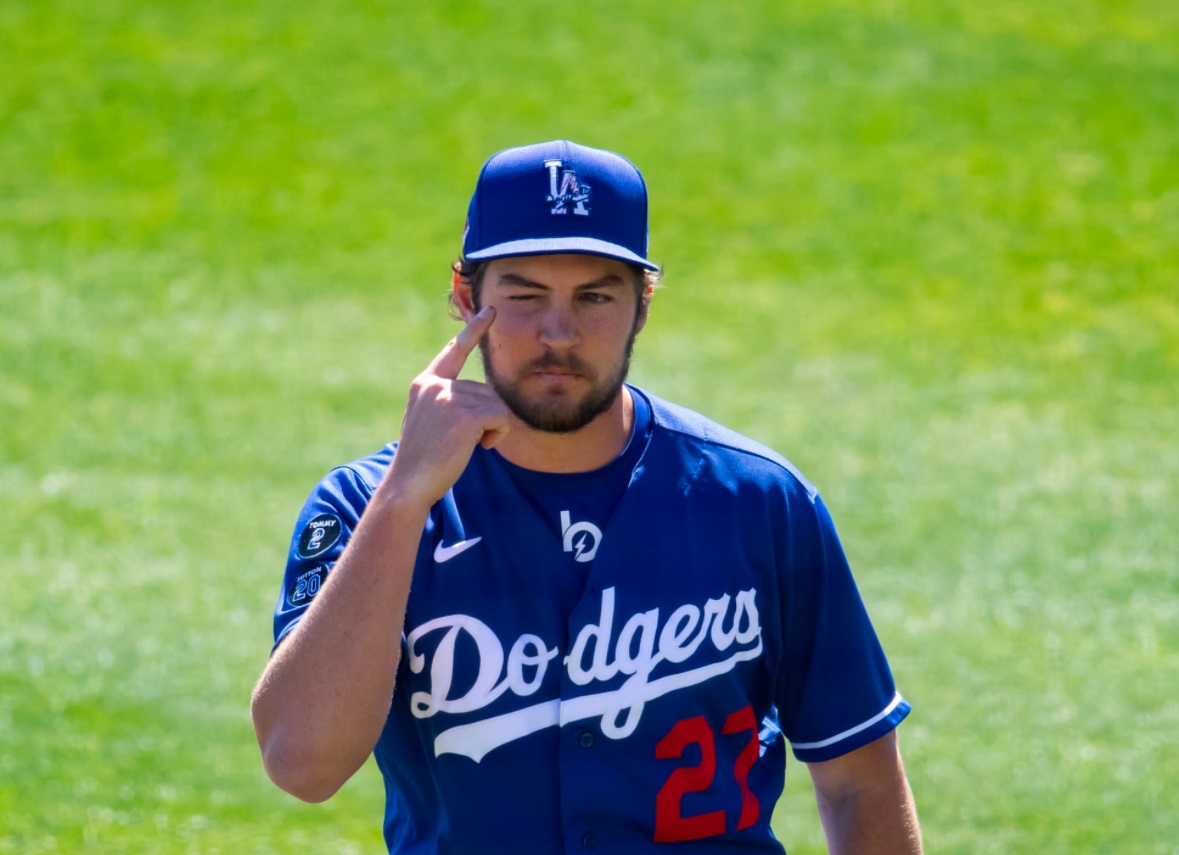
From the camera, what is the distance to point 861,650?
9.21 ft

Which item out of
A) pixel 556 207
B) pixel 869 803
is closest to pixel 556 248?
pixel 556 207

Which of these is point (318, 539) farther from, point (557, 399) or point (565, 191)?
point (565, 191)

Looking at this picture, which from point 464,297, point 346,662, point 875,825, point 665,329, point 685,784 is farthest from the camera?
point 665,329

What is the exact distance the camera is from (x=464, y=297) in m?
2.85

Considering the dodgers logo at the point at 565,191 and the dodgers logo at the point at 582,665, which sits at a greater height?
the dodgers logo at the point at 565,191

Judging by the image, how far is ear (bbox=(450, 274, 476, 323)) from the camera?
2.83 m

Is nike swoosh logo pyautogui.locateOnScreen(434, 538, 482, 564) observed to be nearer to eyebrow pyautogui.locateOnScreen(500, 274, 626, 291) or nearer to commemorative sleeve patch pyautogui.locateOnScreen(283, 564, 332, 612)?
commemorative sleeve patch pyautogui.locateOnScreen(283, 564, 332, 612)

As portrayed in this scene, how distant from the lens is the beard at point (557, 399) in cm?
267

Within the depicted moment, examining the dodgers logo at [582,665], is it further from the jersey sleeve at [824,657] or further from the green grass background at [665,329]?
the green grass background at [665,329]

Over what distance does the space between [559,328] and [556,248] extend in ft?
0.43

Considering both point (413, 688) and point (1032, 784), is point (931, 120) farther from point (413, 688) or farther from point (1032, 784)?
point (413, 688)

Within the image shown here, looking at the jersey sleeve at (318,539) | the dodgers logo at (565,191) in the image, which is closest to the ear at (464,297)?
the dodgers logo at (565,191)

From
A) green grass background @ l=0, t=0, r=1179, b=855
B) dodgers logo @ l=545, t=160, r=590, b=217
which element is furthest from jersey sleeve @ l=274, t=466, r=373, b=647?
green grass background @ l=0, t=0, r=1179, b=855

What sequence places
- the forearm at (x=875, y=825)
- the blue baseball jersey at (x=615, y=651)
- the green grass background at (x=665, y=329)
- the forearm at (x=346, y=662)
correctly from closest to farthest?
the forearm at (x=346, y=662)
the blue baseball jersey at (x=615, y=651)
the forearm at (x=875, y=825)
the green grass background at (x=665, y=329)
